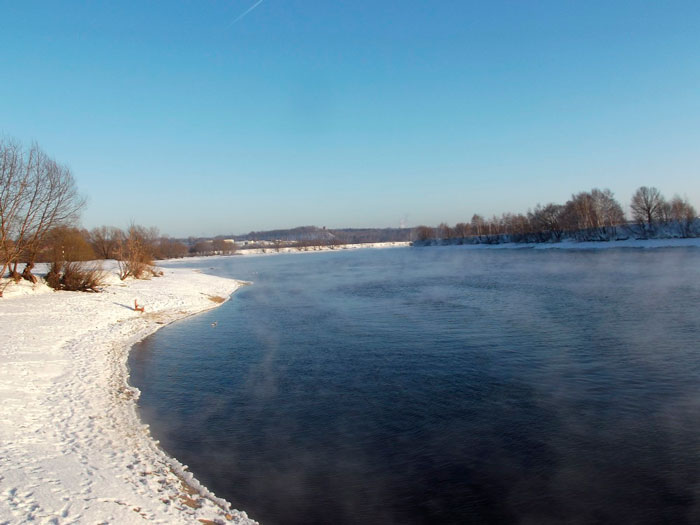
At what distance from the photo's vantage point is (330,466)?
25.2 feet

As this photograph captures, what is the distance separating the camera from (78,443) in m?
7.99

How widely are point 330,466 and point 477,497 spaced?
239 cm

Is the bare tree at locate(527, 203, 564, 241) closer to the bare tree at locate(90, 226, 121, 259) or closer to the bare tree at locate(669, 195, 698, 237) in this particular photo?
the bare tree at locate(669, 195, 698, 237)

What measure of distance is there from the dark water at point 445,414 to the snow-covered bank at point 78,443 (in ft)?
2.02

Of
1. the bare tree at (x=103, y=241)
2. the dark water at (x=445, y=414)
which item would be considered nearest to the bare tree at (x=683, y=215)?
the dark water at (x=445, y=414)

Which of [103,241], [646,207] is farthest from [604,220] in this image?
[103,241]

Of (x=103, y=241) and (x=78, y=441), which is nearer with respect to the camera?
(x=78, y=441)

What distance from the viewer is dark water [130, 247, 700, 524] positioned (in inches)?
261

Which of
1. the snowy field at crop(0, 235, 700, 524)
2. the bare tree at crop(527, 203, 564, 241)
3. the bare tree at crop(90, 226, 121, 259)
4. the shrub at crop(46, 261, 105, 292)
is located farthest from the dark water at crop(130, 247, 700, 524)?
the bare tree at crop(527, 203, 564, 241)

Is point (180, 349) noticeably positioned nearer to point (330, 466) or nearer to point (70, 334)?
point (70, 334)

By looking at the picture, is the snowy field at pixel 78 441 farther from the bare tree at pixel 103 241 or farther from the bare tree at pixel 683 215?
the bare tree at pixel 683 215

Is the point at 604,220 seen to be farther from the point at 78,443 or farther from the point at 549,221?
the point at 78,443

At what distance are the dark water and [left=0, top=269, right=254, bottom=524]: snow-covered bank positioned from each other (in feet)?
2.02

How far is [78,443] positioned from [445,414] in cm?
689
